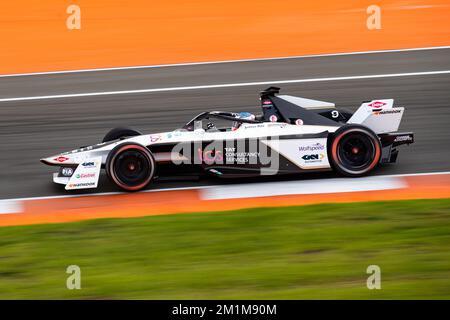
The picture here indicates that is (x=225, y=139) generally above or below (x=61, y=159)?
above

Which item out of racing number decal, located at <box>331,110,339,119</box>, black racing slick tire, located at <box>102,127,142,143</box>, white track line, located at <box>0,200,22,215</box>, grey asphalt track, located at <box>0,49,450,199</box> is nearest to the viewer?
white track line, located at <box>0,200,22,215</box>

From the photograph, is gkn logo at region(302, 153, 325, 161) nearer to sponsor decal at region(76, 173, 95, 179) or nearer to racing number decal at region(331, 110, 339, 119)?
racing number decal at region(331, 110, 339, 119)

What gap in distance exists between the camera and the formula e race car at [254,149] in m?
10.7

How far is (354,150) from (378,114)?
622 mm

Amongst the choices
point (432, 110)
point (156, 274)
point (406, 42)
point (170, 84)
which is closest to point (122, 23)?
point (170, 84)

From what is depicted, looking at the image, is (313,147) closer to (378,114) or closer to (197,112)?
(378,114)

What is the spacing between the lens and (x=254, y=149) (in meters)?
10.7

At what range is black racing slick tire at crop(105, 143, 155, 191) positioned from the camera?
10.6m

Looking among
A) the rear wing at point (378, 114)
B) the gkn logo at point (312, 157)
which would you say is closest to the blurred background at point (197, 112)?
the gkn logo at point (312, 157)

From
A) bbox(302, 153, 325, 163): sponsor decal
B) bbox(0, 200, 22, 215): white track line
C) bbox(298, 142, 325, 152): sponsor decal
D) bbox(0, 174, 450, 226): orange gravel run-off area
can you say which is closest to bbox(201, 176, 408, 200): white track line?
bbox(0, 174, 450, 226): orange gravel run-off area

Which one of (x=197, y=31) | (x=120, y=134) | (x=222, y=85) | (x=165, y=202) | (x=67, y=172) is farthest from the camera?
(x=197, y=31)

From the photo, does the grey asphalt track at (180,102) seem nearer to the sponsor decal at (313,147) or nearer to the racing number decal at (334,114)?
the racing number decal at (334,114)

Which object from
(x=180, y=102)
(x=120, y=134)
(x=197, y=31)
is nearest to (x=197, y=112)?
(x=180, y=102)
